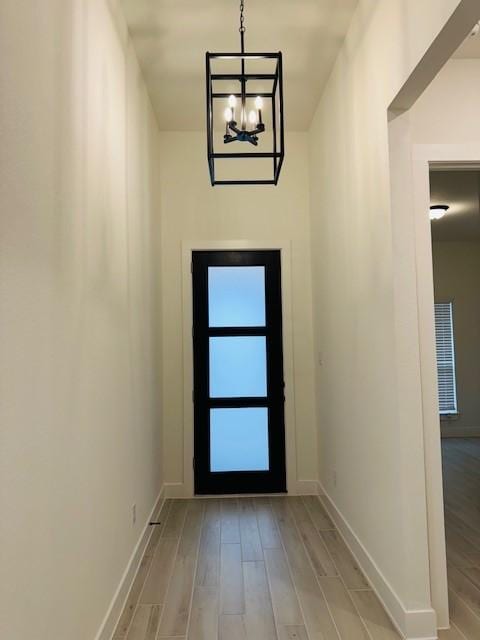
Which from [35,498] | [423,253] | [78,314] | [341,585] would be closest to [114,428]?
[78,314]

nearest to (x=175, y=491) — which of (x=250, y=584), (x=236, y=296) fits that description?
(x=250, y=584)

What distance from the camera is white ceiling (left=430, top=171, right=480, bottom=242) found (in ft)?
14.2

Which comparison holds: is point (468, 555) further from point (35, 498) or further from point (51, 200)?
point (51, 200)

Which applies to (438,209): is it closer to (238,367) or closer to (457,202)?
(457,202)

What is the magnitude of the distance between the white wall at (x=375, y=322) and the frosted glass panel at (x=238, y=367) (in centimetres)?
79

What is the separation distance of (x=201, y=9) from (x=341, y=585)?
3276 millimetres

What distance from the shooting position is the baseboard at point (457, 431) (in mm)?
6762

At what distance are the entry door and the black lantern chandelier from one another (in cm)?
81

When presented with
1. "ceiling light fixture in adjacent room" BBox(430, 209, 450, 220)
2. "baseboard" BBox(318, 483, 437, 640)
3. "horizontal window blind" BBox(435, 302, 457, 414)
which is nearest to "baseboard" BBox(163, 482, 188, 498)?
"baseboard" BBox(318, 483, 437, 640)

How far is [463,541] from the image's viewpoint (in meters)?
3.06

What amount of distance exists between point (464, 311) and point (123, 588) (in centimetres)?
630

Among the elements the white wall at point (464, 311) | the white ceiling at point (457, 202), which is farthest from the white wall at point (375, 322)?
the white wall at point (464, 311)

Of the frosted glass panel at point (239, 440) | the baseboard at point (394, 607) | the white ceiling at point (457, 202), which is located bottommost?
the baseboard at point (394, 607)

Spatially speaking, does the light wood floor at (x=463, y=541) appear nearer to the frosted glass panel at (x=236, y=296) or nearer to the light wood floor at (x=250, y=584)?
the light wood floor at (x=250, y=584)
